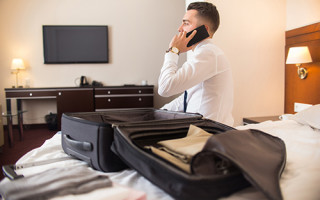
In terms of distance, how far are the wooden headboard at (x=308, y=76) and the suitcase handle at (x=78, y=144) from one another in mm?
2981

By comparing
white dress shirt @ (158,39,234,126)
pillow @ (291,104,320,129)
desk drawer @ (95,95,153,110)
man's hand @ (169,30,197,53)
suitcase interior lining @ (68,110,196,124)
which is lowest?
desk drawer @ (95,95,153,110)

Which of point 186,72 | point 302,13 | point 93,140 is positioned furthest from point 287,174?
point 302,13

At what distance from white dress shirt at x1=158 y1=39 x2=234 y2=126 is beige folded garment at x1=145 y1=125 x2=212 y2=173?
0.50 meters

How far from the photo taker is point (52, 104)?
200 inches

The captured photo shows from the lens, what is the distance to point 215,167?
1.65 ft

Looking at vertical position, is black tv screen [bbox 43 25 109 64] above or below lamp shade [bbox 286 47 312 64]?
above

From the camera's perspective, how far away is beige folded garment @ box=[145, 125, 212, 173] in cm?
55

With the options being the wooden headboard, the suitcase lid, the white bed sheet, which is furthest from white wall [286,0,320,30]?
the suitcase lid

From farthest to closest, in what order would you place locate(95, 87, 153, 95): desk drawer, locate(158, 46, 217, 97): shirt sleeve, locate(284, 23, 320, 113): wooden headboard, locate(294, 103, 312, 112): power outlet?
locate(95, 87, 153, 95): desk drawer → locate(294, 103, 312, 112): power outlet → locate(284, 23, 320, 113): wooden headboard → locate(158, 46, 217, 97): shirt sleeve

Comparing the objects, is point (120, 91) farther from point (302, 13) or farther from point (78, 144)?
point (78, 144)

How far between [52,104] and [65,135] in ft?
15.2

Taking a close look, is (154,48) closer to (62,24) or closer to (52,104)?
(62,24)

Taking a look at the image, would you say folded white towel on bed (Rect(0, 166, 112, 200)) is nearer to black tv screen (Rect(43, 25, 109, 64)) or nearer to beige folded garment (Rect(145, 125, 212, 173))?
beige folded garment (Rect(145, 125, 212, 173))

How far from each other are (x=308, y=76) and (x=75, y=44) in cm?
410
